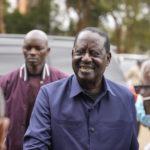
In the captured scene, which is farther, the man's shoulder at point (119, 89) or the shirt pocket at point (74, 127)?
the man's shoulder at point (119, 89)

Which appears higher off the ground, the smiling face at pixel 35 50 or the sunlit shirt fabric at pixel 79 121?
the smiling face at pixel 35 50

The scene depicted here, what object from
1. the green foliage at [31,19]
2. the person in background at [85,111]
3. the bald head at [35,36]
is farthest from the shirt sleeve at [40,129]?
the green foliage at [31,19]

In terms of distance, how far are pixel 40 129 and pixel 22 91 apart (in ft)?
4.63

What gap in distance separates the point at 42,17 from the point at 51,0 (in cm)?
268

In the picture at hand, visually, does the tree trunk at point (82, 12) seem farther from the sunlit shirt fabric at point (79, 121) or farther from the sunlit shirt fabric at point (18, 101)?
the sunlit shirt fabric at point (79, 121)

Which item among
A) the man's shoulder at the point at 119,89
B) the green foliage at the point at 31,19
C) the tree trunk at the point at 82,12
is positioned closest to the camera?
the man's shoulder at the point at 119,89

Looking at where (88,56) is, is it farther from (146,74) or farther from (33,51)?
(146,74)

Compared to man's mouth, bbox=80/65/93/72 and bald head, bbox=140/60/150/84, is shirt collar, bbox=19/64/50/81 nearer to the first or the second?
bald head, bbox=140/60/150/84

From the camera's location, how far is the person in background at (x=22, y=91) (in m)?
3.52

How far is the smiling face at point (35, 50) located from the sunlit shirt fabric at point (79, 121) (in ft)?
4.77

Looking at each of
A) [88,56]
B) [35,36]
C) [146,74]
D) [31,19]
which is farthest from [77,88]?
[31,19]

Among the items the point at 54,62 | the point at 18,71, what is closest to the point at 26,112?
the point at 18,71

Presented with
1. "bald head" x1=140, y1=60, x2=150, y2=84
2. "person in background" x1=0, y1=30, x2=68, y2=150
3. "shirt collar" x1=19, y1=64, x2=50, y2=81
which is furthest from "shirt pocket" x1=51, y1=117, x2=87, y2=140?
"bald head" x1=140, y1=60, x2=150, y2=84

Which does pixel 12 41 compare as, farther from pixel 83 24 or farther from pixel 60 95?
pixel 83 24
